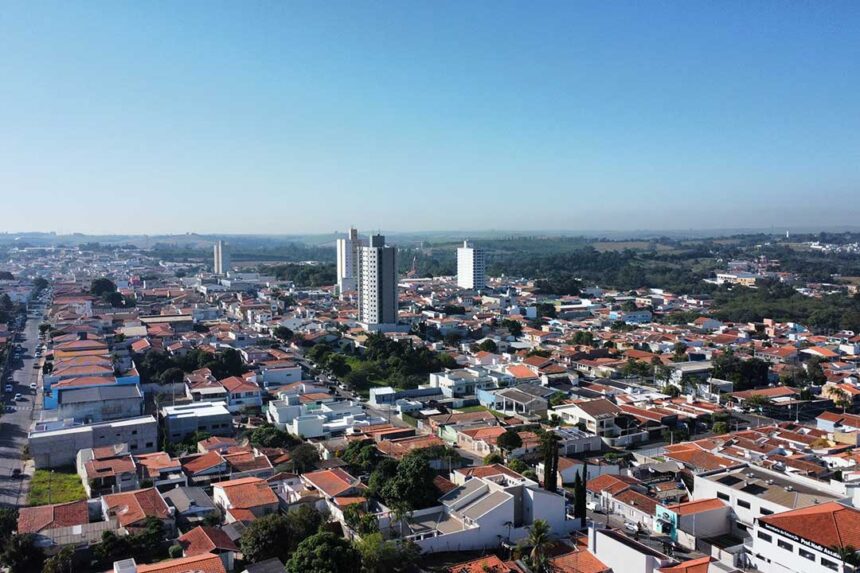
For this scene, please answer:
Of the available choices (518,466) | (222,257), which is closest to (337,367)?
(518,466)

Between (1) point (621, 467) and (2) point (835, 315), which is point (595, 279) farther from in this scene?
(1) point (621, 467)

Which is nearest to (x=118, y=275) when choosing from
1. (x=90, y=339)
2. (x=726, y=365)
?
(x=90, y=339)

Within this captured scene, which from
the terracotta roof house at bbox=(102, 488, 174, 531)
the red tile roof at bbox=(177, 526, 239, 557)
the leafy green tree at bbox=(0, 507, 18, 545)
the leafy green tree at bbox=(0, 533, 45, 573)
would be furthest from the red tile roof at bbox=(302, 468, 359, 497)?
the leafy green tree at bbox=(0, 507, 18, 545)

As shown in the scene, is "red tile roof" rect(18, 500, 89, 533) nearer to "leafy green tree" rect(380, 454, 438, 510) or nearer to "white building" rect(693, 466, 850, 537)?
"leafy green tree" rect(380, 454, 438, 510)

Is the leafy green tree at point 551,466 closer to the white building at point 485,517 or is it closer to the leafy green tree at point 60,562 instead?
the white building at point 485,517

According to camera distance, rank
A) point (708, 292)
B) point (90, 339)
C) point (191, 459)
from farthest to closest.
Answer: point (708, 292) < point (90, 339) < point (191, 459)

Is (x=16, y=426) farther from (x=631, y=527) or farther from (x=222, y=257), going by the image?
(x=222, y=257)
